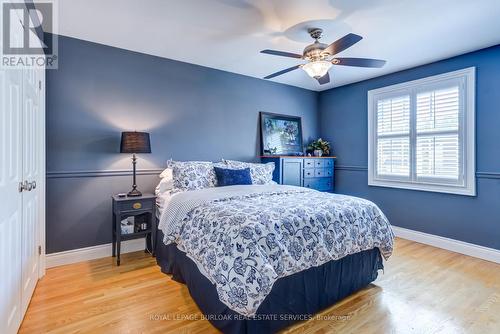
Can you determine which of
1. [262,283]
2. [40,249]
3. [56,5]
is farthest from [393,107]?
[40,249]

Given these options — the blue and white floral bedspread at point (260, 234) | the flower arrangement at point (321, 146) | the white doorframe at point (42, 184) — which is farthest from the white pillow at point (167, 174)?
the flower arrangement at point (321, 146)

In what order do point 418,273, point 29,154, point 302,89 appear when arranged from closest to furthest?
point 29,154 → point 418,273 → point 302,89

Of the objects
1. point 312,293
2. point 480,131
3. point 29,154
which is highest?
point 480,131

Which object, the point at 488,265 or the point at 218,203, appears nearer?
the point at 218,203

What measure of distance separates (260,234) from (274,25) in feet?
6.76

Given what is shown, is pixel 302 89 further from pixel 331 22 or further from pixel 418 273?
pixel 418 273

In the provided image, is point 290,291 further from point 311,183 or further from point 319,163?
point 319,163

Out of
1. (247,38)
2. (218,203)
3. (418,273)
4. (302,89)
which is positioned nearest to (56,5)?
(247,38)

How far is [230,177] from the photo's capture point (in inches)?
126

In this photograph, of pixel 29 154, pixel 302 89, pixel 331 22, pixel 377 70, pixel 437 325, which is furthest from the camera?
pixel 302 89

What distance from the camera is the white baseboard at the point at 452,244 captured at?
121 inches

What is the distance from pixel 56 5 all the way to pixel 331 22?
2507 mm

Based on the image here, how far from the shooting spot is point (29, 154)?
2090 millimetres

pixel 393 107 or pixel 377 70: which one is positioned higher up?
pixel 377 70
